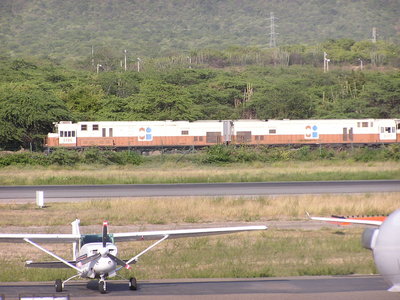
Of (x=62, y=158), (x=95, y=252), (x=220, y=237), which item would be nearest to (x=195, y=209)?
(x=220, y=237)

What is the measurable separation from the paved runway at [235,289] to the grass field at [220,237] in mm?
986

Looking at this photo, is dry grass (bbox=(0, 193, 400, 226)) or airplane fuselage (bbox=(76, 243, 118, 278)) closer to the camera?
airplane fuselage (bbox=(76, 243, 118, 278))

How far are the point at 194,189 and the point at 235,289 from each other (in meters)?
25.3

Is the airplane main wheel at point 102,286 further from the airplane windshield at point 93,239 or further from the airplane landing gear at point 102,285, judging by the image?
the airplane windshield at point 93,239

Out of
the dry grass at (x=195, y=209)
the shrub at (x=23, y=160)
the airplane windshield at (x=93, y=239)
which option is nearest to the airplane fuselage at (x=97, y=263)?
the airplane windshield at (x=93, y=239)

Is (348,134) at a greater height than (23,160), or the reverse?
(348,134)

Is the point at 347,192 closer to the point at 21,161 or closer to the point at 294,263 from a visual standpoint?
the point at 294,263

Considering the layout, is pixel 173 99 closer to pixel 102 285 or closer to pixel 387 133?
pixel 387 133

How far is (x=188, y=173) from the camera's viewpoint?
54.9 meters

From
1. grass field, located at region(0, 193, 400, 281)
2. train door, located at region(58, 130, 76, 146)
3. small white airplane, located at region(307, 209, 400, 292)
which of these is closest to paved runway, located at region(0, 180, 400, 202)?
grass field, located at region(0, 193, 400, 281)

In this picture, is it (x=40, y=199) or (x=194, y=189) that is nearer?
(x=40, y=199)

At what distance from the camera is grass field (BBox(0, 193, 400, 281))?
20.2 meters

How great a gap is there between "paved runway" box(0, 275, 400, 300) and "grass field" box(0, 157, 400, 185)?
29.5 m

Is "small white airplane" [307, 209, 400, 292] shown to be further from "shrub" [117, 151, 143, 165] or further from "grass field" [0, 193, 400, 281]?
"shrub" [117, 151, 143, 165]
